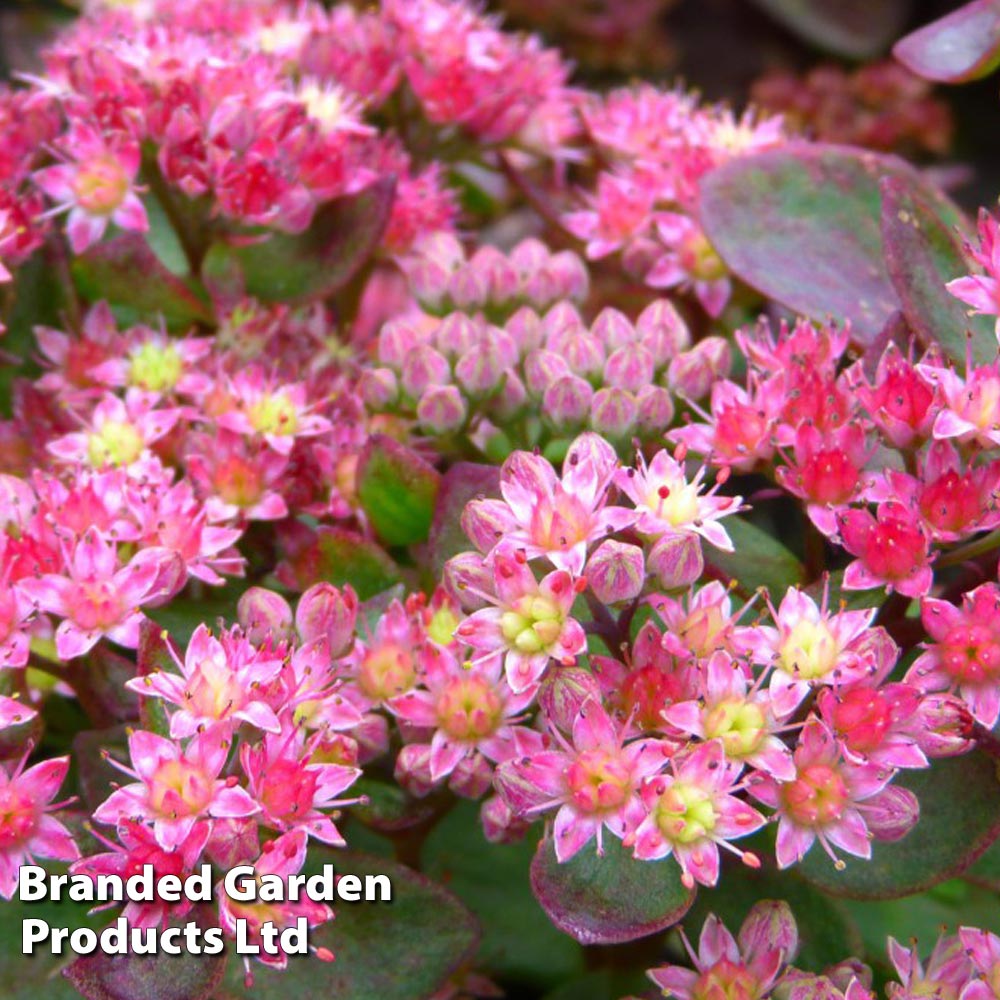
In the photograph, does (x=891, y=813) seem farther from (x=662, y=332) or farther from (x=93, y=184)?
(x=93, y=184)

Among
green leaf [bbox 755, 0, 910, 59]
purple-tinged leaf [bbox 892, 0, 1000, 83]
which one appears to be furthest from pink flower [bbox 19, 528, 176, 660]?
green leaf [bbox 755, 0, 910, 59]

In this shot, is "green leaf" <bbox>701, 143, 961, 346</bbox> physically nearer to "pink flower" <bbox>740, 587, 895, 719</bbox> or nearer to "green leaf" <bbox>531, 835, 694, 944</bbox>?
"pink flower" <bbox>740, 587, 895, 719</bbox>

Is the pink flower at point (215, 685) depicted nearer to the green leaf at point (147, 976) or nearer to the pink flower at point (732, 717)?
the green leaf at point (147, 976)

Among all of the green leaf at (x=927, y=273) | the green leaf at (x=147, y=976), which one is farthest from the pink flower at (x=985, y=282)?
the green leaf at (x=147, y=976)

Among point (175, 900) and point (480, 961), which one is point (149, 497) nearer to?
point (175, 900)

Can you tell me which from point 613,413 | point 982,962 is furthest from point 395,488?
point 982,962

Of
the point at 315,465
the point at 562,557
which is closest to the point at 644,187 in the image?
the point at 315,465
